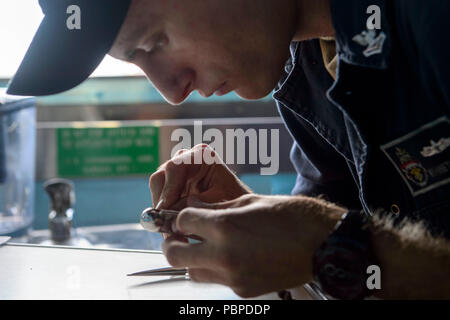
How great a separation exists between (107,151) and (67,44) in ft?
3.45

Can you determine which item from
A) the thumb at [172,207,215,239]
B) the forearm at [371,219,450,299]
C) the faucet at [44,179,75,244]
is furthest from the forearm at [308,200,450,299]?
the faucet at [44,179,75,244]

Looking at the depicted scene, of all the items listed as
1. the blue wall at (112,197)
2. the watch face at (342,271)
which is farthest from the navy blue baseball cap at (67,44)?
the blue wall at (112,197)

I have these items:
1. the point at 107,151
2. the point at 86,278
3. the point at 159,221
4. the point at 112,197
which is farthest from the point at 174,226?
the point at 112,197

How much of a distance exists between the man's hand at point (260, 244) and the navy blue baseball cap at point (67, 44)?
280mm

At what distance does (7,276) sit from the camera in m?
0.74

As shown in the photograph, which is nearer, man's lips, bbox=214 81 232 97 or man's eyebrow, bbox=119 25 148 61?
man's eyebrow, bbox=119 25 148 61

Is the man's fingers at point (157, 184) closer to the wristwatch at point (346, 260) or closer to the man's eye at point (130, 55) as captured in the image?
the man's eye at point (130, 55)

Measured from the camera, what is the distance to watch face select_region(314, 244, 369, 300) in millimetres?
565

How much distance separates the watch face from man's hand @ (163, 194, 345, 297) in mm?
14

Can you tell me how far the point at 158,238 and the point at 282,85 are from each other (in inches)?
22.9

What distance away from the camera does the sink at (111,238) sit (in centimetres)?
139

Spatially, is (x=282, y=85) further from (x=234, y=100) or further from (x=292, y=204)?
(x=234, y=100)

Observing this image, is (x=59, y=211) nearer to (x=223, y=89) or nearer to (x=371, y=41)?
(x=223, y=89)

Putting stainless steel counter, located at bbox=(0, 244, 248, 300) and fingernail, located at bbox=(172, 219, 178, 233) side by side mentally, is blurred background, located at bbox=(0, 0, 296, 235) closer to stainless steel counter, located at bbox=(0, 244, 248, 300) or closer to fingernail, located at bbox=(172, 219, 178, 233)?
stainless steel counter, located at bbox=(0, 244, 248, 300)
